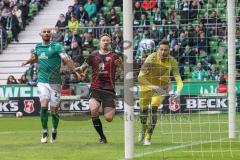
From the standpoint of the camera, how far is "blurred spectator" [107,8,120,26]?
32.2 meters

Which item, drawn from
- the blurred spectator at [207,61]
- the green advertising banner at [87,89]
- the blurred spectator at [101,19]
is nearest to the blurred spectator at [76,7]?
the blurred spectator at [101,19]

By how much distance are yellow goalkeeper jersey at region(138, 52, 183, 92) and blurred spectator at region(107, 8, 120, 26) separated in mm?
15146

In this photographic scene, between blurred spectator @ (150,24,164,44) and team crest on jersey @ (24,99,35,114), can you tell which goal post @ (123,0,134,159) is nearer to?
blurred spectator @ (150,24,164,44)

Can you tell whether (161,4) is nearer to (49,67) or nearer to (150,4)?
(150,4)

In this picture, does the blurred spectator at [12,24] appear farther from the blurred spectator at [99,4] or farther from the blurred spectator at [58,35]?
the blurred spectator at [58,35]

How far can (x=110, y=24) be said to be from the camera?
32.4 meters

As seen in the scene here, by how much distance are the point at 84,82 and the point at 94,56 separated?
12.8 metres

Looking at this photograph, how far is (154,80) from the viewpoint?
17.0 m

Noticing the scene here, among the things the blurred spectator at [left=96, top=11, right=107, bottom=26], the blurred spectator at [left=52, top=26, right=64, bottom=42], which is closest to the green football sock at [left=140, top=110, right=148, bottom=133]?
the blurred spectator at [left=52, top=26, right=64, bottom=42]

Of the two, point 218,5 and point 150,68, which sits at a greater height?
point 218,5

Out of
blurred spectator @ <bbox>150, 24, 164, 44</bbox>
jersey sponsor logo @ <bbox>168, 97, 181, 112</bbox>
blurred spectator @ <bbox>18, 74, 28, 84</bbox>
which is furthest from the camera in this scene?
blurred spectator @ <bbox>18, 74, 28, 84</bbox>

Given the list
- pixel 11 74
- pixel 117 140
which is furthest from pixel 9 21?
pixel 117 140

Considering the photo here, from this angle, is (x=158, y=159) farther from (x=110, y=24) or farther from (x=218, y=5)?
(x=110, y=24)

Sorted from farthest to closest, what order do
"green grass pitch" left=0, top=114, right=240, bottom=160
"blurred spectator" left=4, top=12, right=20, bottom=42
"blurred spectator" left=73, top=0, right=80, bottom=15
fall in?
"blurred spectator" left=4, top=12, right=20, bottom=42, "blurred spectator" left=73, top=0, right=80, bottom=15, "green grass pitch" left=0, top=114, right=240, bottom=160
